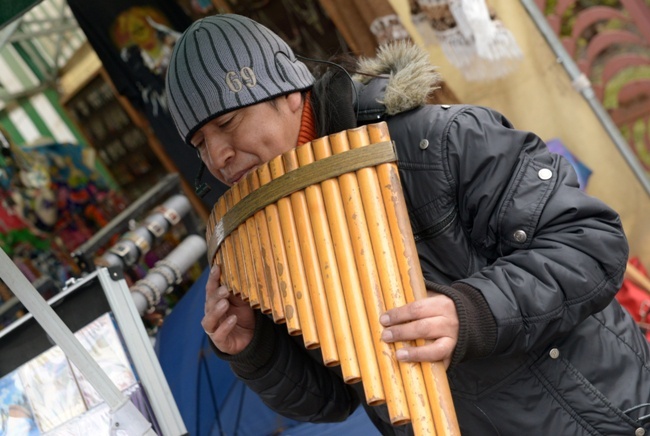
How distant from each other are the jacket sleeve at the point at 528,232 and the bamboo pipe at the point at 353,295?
210 mm

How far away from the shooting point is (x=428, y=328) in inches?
52.0

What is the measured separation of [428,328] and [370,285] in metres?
0.15

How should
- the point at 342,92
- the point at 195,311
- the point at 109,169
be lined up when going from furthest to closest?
the point at 109,169 < the point at 195,311 < the point at 342,92

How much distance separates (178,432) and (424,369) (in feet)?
4.24

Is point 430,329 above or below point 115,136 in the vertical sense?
below

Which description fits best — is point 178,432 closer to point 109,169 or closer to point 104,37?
point 104,37

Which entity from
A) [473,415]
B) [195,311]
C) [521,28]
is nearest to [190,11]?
[521,28]

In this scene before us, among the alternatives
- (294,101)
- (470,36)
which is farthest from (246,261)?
(470,36)

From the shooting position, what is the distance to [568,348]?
1.54m

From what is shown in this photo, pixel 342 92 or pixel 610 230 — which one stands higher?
pixel 342 92

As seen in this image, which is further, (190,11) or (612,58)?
(190,11)

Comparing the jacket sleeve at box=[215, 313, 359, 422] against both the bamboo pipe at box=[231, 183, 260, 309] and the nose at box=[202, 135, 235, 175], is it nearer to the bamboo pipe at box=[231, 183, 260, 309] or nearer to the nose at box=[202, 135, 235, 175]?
the bamboo pipe at box=[231, 183, 260, 309]

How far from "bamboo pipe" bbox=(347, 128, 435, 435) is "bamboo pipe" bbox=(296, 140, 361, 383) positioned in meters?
0.09

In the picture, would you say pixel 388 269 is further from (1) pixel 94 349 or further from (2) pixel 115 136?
(2) pixel 115 136
